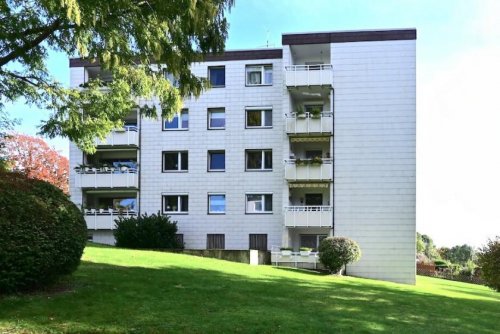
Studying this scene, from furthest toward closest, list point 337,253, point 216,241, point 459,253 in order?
point 459,253, point 216,241, point 337,253

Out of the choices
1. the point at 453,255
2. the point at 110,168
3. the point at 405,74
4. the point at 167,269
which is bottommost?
the point at 453,255

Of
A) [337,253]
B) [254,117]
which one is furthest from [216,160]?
[337,253]

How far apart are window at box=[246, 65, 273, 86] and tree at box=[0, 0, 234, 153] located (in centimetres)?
2062

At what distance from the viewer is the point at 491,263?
48.9ft

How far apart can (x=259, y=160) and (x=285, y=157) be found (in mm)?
2175

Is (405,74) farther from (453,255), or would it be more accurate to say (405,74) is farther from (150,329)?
(453,255)

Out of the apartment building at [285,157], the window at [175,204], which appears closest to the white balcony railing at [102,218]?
the apartment building at [285,157]

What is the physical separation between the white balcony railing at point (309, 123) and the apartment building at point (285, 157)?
6 centimetres

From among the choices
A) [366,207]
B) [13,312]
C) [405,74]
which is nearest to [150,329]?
[13,312]

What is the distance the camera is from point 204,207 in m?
36.6

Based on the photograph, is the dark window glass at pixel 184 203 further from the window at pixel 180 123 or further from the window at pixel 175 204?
the window at pixel 180 123

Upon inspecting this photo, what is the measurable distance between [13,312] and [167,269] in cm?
783

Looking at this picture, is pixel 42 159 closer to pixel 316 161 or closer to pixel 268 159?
pixel 268 159

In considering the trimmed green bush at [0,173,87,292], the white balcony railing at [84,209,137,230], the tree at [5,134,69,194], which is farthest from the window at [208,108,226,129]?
the trimmed green bush at [0,173,87,292]
